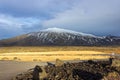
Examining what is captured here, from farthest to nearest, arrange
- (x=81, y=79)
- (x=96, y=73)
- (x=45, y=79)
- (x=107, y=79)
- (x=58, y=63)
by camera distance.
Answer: (x=58, y=63) < (x=96, y=73) < (x=45, y=79) < (x=81, y=79) < (x=107, y=79)

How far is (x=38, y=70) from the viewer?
107 feet

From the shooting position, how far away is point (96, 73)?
105 feet

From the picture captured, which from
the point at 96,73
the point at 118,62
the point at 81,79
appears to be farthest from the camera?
the point at 118,62

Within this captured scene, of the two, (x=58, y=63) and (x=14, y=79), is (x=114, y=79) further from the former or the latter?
(x=58, y=63)

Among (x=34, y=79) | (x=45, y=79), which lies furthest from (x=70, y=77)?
(x=34, y=79)

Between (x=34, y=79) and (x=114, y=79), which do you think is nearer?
(x=114, y=79)

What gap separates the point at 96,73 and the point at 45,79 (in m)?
5.30

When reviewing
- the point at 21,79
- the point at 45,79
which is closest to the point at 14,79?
the point at 21,79

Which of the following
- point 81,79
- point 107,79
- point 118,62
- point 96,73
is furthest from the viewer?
point 118,62

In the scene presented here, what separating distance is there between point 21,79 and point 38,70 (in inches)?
65.9

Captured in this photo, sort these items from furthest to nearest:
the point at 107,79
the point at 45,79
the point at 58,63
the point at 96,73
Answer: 1. the point at 58,63
2. the point at 96,73
3. the point at 45,79
4. the point at 107,79

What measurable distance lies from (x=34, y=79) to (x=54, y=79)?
3.06 metres

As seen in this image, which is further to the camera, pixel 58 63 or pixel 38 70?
pixel 58 63

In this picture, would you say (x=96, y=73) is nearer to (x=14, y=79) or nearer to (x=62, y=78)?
(x=62, y=78)
